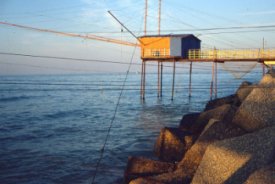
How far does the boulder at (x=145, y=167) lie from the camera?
12.3 metres

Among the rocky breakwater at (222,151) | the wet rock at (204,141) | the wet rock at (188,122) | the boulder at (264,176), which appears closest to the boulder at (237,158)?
the rocky breakwater at (222,151)

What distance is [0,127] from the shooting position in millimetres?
28516

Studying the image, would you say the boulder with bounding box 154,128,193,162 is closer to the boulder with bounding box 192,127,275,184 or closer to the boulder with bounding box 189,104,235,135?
the boulder with bounding box 189,104,235,135

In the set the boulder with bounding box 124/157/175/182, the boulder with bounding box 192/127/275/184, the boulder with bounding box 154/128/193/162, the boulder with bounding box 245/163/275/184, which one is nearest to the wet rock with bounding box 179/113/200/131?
the boulder with bounding box 154/128/193/162

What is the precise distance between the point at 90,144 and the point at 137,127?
240 inches

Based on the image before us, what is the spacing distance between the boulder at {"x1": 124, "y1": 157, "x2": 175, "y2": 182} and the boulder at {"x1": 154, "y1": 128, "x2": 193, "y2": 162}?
2.65 m

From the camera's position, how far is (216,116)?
17.0 m

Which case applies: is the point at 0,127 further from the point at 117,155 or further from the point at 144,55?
the point at 144,55

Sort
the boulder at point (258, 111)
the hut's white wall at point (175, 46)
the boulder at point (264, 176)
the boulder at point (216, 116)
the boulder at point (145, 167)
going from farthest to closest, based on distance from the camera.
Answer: the hut's white wall at point (175, 46) < the boulder at point (216, 116) < the boulder at point (258, 111) < the boulder at point (145, 167) < the boulder at point (264, 176)

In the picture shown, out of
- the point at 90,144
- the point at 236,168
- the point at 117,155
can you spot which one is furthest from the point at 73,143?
the point at 236,168

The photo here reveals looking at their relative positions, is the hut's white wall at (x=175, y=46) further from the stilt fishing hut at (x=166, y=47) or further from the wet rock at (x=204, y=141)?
the wet rock at (x=204, y=141)

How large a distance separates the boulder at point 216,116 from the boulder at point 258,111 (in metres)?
1.56

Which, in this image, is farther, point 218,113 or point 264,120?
point 218,113

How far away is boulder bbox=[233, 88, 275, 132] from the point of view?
13461 mm
